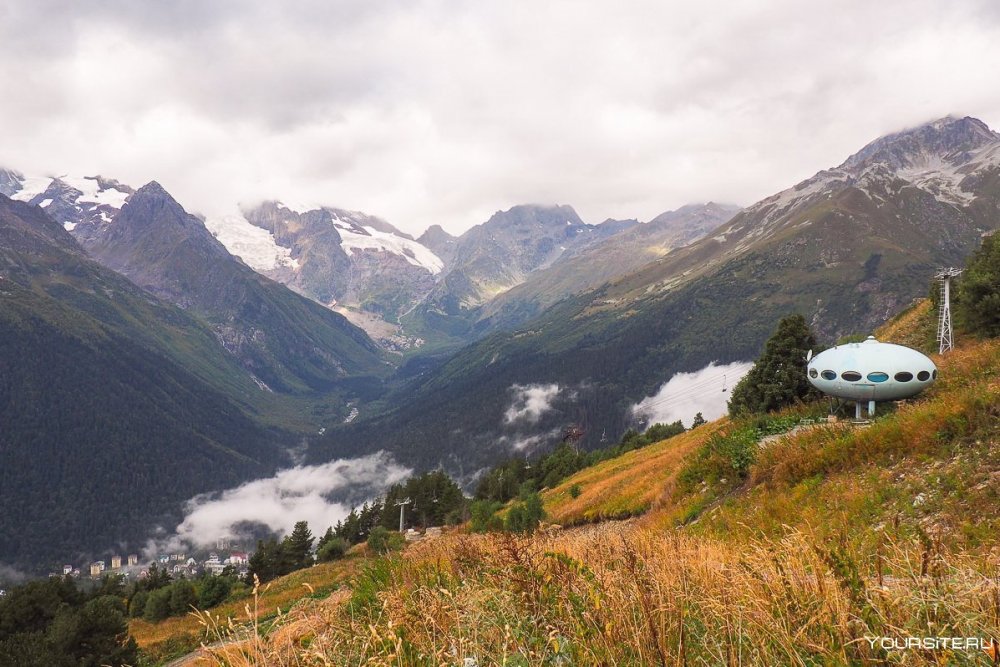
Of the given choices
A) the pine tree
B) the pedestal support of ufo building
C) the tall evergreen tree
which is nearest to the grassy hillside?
the pedestal support of ufo building

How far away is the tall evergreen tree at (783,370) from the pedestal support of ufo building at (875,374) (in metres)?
16.3

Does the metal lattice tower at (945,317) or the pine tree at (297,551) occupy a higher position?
the metal lattice tower at (945,317)

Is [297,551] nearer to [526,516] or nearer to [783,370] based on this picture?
[526,516]

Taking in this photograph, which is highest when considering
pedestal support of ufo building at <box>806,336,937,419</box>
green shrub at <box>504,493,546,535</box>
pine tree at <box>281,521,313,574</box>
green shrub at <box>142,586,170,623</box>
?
pedestal support of ufo building at <box>806,336,937,419</box>

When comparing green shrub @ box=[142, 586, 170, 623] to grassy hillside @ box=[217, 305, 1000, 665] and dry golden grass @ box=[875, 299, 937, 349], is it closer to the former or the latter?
grassy hillside @ box=[217, 305, 1000, 665]

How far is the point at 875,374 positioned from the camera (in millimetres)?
15523

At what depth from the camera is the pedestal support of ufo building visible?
15.3 metres

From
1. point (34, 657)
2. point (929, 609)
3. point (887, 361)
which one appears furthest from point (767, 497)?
point (34, 657)

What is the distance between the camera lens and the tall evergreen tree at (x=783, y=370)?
107 feet

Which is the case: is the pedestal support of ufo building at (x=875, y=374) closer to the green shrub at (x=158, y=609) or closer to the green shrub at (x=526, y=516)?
the green shrub at (x=526, y=516)

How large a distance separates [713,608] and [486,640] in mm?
1766

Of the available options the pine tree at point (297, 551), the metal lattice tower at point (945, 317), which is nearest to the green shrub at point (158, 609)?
the pine tree at point (297, 551)

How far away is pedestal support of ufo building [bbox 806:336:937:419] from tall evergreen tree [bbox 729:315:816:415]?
644 inches

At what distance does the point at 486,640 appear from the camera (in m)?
3.85
